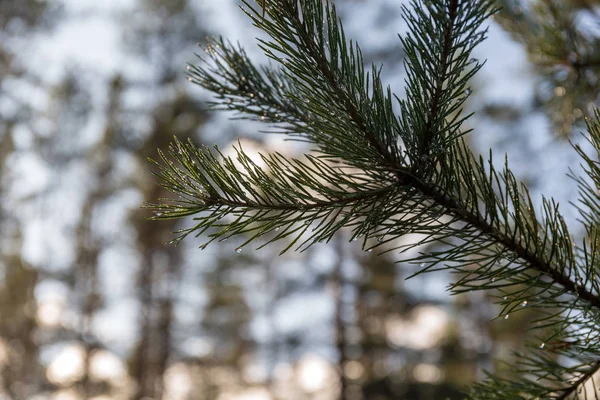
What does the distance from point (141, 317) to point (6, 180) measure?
4.37m

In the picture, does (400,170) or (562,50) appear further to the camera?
(562,50)

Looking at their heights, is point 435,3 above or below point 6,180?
below

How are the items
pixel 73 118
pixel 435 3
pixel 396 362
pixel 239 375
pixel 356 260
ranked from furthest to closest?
pixel 239 375
pixel 396 362
pixel 73 118
pixel 356 260
pixel 435 3

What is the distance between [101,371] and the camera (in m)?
12.5

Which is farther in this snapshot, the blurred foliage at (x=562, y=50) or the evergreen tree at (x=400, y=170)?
the blurred foliage at (x=562, y=50)

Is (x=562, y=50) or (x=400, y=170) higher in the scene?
(x=562, y=50)

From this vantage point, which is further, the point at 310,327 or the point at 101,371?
the point at 101,371

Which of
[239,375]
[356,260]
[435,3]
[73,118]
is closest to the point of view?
[435,3]

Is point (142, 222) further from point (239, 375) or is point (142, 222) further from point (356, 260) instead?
point (239, 375)

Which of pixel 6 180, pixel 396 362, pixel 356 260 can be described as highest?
pixel 6 180

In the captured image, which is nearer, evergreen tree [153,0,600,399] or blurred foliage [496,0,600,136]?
evergreen tree [153,0,600,399]

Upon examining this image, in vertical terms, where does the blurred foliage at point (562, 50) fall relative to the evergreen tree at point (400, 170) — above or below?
above

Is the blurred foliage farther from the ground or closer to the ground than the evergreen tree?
farther from the ground

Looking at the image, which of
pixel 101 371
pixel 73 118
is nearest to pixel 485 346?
pixel 101 371
